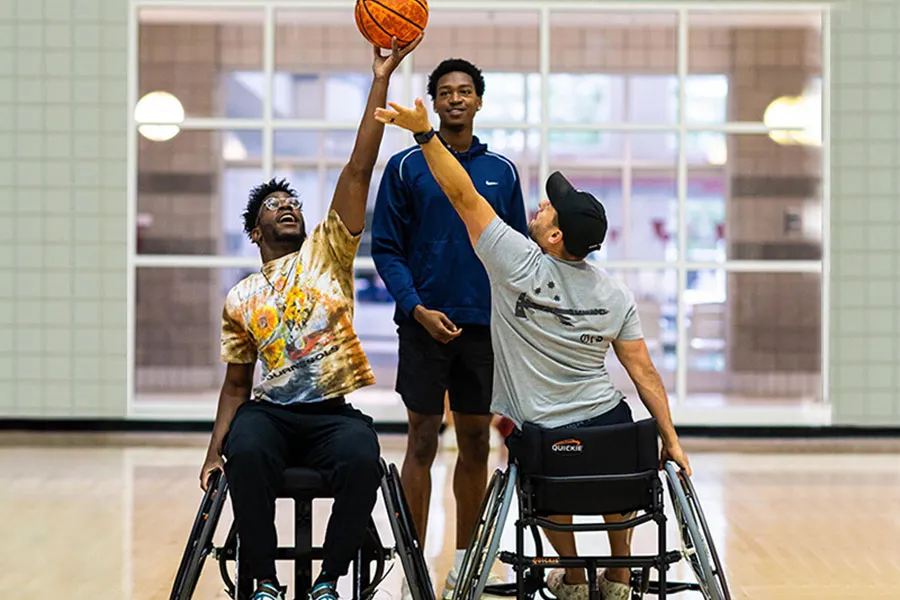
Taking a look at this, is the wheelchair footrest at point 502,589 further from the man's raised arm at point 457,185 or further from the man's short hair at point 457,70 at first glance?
the man's short hair at point 457,70

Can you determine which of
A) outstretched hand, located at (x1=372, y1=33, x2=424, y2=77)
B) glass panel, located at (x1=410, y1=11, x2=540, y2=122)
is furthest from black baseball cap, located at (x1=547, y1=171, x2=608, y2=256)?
glass panel, located at (x1=410, y1=11, x2=540, y2=122)

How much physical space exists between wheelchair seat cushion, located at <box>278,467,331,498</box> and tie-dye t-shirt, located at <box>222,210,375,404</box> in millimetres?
261

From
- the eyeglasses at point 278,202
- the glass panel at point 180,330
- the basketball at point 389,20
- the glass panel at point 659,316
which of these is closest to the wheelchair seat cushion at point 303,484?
the eyeglasses at point 278,202

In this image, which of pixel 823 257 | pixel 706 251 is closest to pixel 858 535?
pixel 823 257

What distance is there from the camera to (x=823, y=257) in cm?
789

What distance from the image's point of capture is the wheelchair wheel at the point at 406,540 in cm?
298

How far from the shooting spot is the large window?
809 centimetres

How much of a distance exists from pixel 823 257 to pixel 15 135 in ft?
16.8

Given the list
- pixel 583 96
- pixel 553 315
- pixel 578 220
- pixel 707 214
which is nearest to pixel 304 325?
pixel 553 315

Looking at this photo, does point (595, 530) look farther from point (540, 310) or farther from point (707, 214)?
point (707, 214)

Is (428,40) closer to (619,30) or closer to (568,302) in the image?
(619,30)

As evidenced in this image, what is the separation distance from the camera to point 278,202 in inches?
134

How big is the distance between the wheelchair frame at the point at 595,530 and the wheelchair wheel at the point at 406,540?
10 cm

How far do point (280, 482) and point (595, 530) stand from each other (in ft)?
2.50
